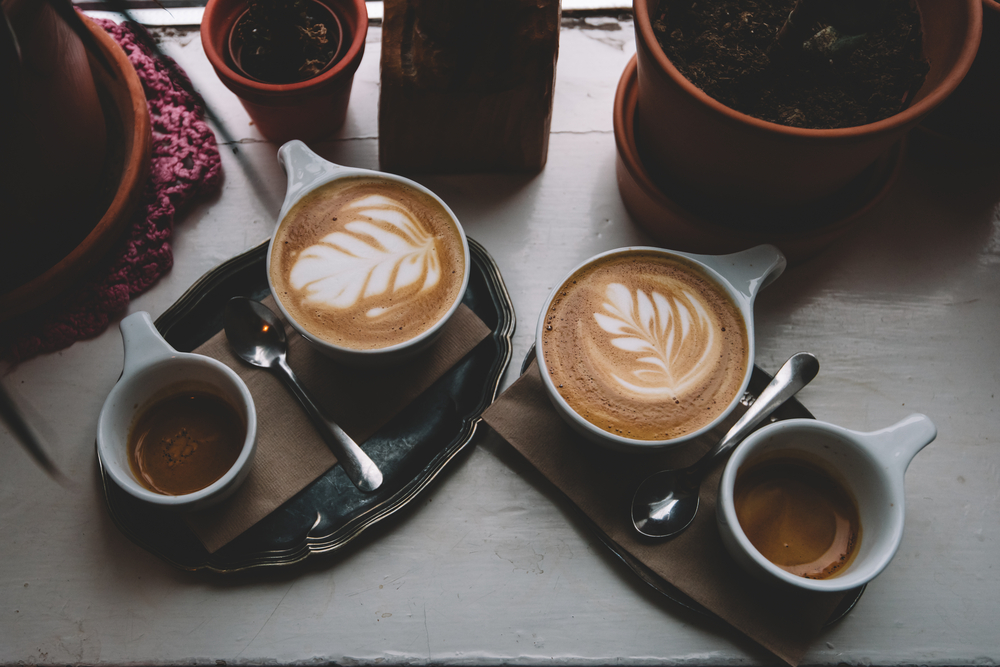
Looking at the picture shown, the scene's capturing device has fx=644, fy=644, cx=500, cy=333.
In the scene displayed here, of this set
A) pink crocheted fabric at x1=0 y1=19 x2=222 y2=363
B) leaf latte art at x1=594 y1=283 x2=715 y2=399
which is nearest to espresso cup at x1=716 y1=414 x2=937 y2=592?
leaf latte art at x1=594 y1=283 x2=715 y2=399

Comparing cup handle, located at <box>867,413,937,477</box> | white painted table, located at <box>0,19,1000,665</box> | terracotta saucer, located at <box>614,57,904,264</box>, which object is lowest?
white painted table, located at <box>0,19,1000,665</box>

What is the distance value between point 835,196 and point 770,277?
165 mm

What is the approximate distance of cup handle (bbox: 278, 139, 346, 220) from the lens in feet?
3.08

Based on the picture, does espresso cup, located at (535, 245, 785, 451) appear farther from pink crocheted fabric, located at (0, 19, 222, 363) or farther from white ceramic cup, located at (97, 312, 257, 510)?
pink crocheted fabric, located at (0, 19, 222, 363)

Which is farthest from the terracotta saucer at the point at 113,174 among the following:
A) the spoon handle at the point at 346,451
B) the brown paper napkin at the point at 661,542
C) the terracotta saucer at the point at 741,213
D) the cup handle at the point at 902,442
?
the cup handle at the point at 902,442

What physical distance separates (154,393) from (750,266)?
0.84 metres

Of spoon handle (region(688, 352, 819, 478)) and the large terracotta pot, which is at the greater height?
the large terracotta pot

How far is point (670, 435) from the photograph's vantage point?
2.73 feet

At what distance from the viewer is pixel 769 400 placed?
0.90 meters

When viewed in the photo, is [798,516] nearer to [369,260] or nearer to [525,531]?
[525,531]

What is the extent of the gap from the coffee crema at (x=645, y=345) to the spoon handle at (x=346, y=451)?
284 mm

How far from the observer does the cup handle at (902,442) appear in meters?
0.79

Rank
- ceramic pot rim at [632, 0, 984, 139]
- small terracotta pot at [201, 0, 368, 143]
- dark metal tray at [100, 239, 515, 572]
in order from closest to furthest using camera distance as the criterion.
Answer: ceramic pot rim at [632, 0, 984, 139], dark metal tray at [100, 239, 515, 572], small terracotta pot at [201, 0, 368, 143]

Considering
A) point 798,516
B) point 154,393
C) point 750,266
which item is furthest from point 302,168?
point 798,516
